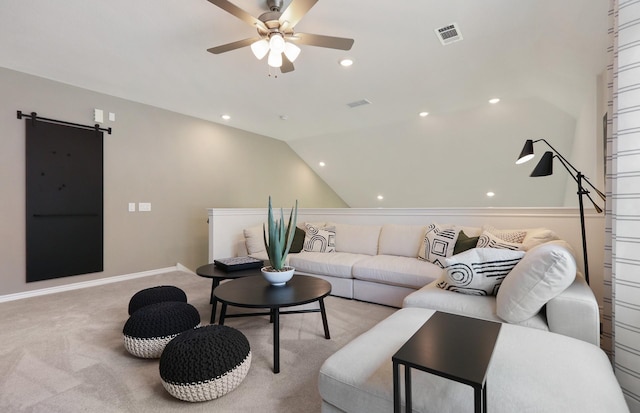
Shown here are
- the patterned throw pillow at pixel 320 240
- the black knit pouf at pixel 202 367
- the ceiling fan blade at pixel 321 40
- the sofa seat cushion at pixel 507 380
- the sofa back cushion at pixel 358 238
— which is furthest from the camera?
the patterned throw pillow at pixel 320 240

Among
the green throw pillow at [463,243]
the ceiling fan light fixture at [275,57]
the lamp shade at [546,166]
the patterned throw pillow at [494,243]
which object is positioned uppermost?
the ceiling fan light fixture at [275,57]

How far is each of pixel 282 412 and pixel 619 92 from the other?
222 cm

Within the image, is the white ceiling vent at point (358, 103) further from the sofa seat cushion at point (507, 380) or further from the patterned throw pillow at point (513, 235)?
the sofa seat cushion at point (507, 380)

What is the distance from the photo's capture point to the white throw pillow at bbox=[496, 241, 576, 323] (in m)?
1.44

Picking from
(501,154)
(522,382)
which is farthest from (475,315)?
(501,154)

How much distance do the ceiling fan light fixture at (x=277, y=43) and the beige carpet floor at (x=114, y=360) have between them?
7.00 ft

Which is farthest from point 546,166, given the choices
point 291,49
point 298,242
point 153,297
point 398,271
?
point 153,297

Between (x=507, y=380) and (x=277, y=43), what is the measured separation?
88.1 inches

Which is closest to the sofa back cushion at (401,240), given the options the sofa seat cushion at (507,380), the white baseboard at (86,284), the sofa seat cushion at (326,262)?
the sofa seat cushion at (326,262)

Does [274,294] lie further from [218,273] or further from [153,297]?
[153,297]

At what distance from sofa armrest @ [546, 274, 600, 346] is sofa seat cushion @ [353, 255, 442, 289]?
3.97 feet

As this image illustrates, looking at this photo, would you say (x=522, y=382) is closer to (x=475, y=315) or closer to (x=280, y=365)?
(x=475, y=315)

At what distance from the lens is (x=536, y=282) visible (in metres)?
1.48

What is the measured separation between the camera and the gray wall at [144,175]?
10.5 feet
